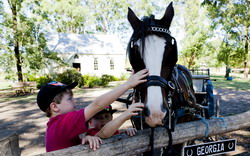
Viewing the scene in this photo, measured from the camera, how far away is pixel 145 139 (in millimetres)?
1576

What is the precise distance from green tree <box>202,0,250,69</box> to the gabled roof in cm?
1442

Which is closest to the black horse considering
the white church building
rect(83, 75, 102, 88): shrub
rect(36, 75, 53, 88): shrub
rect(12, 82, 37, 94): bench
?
rect(12, 82, 37, 94): bench

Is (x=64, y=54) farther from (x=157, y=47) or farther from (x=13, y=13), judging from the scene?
(x=157, y=47)

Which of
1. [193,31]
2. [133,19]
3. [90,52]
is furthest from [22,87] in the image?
[193,31]

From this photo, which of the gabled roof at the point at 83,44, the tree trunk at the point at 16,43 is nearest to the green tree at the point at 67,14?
the gabled roof at the point at 83,44

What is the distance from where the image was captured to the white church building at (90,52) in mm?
23141

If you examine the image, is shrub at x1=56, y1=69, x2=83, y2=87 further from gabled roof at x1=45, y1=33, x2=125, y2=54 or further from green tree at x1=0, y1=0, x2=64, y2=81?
gabled roof at x1=45, y1=33, x2=125, y2=54

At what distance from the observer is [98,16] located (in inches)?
1417

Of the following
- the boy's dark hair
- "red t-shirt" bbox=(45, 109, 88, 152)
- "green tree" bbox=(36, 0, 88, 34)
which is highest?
"green tree" bbox=(36, 0, 88, 34)

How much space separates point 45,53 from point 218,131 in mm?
16286

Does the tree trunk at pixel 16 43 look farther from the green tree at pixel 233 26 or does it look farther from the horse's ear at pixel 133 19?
the green tree at pixel 233 26

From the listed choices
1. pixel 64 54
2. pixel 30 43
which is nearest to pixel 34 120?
pixel 30 43

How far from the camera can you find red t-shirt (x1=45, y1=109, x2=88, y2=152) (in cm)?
125

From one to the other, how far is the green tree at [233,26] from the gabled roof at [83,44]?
14.4 meters
